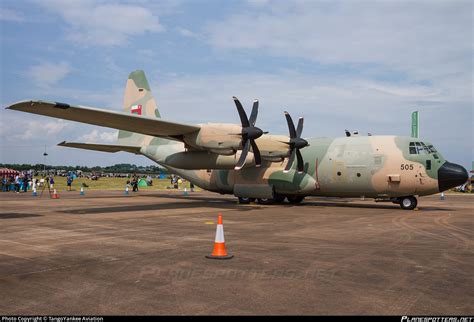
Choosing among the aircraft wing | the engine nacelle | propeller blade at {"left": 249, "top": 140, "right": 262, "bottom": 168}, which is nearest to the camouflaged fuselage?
propeller blade at {"left": 249, "top": 140, "right": 262, "bottom": 168}

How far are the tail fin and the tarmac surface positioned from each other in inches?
625

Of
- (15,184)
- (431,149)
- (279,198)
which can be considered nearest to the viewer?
(431,149)

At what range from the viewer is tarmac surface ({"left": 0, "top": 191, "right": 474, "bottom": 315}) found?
5.39 meters

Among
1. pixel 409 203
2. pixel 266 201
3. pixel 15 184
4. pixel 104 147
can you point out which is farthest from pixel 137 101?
pixel 15 184

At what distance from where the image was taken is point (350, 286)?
6.41 meters

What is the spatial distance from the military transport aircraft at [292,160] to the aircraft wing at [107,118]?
0.04 m

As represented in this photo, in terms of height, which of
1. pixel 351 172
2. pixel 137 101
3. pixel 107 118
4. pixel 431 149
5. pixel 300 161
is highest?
pixel 137 101

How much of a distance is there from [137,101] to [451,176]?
67.7 ft

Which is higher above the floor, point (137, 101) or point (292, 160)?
point (137, 101)

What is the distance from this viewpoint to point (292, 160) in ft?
72.3

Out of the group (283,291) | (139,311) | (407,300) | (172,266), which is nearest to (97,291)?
(139,311)

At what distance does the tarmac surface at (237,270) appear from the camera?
539 cm

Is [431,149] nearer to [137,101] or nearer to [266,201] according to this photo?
[266,201]

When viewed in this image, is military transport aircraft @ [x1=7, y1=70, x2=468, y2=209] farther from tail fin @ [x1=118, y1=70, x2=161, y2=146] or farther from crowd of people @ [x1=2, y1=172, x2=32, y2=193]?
crowd of people @ [x1=2, y1=172, x2=32, y2=193]
